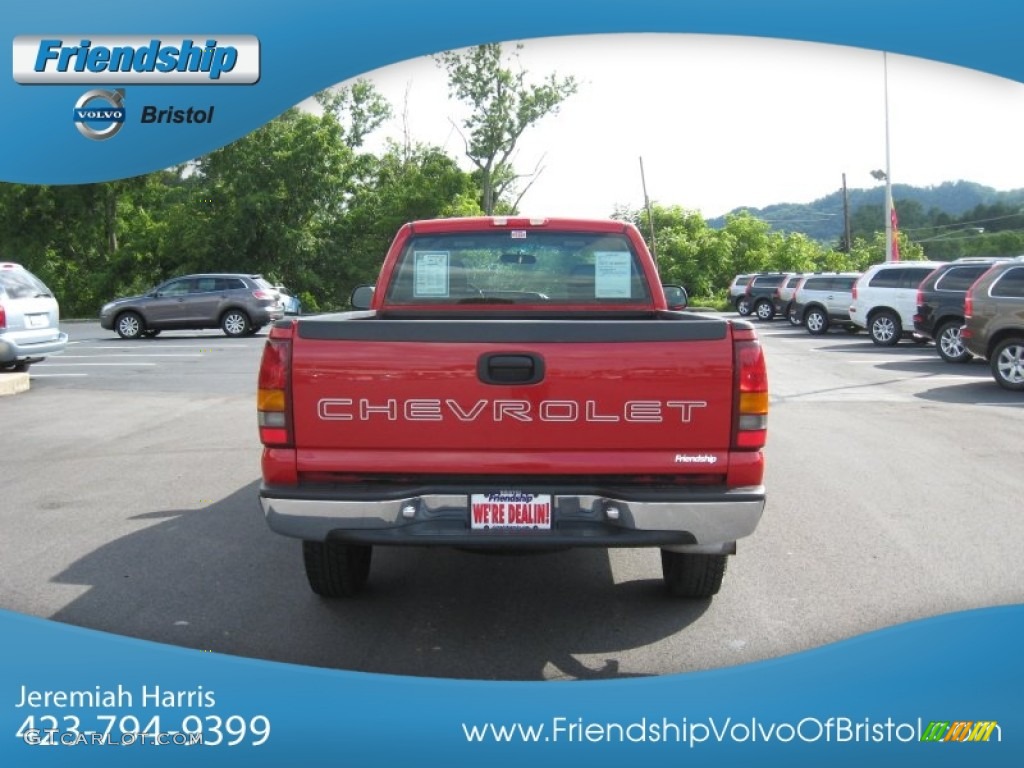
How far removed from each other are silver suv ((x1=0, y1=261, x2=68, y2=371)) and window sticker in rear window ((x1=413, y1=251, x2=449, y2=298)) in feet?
33.4

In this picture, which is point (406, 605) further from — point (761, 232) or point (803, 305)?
point (761, 232)

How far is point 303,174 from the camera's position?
1247 inches

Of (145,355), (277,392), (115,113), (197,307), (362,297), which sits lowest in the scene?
(145,355)

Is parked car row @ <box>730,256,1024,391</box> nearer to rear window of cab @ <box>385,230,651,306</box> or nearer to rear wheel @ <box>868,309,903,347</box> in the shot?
rear wheel @ <box>868,309,903,347</box>

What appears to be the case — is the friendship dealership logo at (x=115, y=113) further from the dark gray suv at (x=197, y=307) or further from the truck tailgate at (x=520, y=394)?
the dark gray suv at (x=197, y=307)

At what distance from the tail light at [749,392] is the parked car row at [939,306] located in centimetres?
1108

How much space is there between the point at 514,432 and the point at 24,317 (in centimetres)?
1249

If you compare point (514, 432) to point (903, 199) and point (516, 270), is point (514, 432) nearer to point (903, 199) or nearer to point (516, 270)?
point (516, 270)

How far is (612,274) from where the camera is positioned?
6.32 metres

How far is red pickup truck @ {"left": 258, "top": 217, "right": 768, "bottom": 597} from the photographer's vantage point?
13.7ft

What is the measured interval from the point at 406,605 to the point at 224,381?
37.4 ft

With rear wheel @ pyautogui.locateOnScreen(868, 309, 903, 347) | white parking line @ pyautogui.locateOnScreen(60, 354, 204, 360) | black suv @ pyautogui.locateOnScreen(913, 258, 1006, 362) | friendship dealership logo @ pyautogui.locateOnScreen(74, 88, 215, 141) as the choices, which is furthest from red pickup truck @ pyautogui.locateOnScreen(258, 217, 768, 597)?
rear wheel @ pyautogui.locateOnScreen(868, 309, 903, 347)

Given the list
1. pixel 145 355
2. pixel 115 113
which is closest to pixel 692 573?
pixel 115 113

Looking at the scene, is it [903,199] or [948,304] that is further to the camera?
[903,199]
